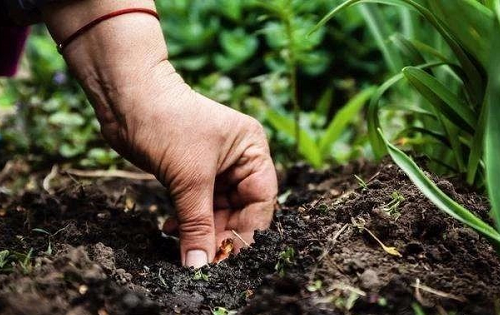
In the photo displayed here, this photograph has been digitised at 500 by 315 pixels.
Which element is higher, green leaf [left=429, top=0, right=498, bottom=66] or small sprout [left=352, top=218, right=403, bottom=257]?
green leaf [left=429, top=0, right=498, bottom=66]

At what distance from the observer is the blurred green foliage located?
11.7 feet

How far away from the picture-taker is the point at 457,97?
181cm

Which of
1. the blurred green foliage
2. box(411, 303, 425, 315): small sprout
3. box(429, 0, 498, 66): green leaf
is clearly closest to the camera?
box(411, 303, 425, 315): small sprout

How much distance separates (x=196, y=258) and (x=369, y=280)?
57 cm

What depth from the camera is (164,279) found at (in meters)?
1.63

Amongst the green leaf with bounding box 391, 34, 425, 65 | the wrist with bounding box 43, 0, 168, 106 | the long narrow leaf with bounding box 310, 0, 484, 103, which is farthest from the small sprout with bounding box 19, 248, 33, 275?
the green leaf with bounding box 391, 34, 425, 65

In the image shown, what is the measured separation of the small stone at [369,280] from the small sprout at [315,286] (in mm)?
82

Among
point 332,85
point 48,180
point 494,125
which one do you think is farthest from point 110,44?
point 332,85

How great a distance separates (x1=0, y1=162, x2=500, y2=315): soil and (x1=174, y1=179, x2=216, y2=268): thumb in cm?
6

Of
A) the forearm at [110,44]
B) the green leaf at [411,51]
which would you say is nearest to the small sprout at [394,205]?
the green leaf at [411,51]

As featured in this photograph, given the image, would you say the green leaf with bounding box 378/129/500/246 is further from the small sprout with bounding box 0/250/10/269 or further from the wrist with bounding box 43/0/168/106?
the small sprout with bounding box 0/250/10/269

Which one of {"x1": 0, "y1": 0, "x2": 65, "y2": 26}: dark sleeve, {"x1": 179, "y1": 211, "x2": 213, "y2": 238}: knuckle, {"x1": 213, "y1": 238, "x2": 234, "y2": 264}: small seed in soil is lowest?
{"x1": 213, "y1": 238, "x2": 234, "y2": 264}: small seed in soil

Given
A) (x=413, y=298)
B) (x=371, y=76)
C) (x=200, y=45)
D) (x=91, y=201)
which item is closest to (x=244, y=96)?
(x=200, y=45)

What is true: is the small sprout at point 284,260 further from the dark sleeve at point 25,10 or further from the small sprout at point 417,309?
the dark sleeve at point 25,10
